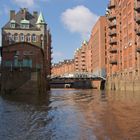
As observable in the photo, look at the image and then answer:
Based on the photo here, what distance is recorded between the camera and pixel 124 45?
4668 inches

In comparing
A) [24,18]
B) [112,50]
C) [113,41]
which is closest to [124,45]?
[113,41]

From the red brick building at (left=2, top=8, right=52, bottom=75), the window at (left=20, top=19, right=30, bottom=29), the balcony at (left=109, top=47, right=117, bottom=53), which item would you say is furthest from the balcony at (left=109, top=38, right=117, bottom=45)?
the window at (left=20, top=19, right=30, bottom=29)

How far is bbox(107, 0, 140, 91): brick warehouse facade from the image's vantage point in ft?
336

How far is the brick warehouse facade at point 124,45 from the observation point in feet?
336

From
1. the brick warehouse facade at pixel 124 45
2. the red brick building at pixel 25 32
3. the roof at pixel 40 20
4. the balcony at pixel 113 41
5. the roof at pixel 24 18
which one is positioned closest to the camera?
the brick warehouse facade at pixel 124 45

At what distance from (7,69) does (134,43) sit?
3832 cm

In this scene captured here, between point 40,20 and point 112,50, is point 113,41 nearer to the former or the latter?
point 112,50

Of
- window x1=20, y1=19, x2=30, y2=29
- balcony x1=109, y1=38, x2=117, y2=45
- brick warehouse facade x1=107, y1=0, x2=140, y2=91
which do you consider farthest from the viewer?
balcony x1=109, y1=38, x2=117, y2=45

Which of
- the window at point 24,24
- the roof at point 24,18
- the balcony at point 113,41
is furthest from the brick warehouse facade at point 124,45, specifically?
the window at point 24,24

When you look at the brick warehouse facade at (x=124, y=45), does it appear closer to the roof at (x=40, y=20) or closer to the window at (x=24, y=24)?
the roof at (x=40, y=20)

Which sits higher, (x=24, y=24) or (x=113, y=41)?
(x=24, y=24)

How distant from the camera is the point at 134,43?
342ft

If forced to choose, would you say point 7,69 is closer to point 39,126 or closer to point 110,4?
point 39,126

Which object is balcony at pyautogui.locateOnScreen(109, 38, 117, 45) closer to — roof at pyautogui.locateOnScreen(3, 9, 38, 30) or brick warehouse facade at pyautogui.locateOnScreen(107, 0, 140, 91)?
brick warehouse facade at pyautogui.locateOnScreen(107, 0, 140, 91)
